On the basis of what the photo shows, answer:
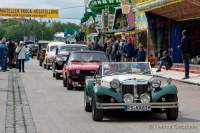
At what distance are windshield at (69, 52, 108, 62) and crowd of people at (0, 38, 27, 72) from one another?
1203 cm

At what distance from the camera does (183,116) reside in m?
13.9

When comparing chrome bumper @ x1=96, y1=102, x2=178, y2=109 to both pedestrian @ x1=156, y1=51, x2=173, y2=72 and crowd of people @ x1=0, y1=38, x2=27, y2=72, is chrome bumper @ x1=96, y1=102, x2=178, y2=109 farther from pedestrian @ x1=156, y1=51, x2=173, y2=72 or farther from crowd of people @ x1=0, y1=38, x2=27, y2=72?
crowd of people @ x1=0, y1=38, x2=27, y2=72

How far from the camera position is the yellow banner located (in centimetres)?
8019

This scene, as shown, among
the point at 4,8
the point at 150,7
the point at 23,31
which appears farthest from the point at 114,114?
the point at 23,31

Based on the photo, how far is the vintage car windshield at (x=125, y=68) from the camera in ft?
47.1

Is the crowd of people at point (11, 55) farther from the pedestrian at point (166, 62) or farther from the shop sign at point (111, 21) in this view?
the shop sign at point (111, 21)

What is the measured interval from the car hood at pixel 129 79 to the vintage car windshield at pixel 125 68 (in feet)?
1.06

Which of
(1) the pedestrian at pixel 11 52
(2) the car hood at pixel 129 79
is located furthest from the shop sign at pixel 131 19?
(2) the car hood at pixel 129 79

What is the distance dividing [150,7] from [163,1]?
11.1ft

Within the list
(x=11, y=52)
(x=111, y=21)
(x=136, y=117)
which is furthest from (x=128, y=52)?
(x=136, y=117)

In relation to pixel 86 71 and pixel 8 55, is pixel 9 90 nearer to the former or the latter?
pixel 86 71

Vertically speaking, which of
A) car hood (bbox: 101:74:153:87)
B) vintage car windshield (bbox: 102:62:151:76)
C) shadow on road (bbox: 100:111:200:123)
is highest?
vintage car windshield (bbox: 102:62:151:76)

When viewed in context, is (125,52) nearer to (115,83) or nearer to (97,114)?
(115,83)

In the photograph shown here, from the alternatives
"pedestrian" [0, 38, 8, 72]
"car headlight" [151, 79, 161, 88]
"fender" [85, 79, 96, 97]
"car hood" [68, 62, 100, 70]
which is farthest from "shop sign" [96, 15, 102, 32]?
"car headlight" [151, 79, 161, 88]
